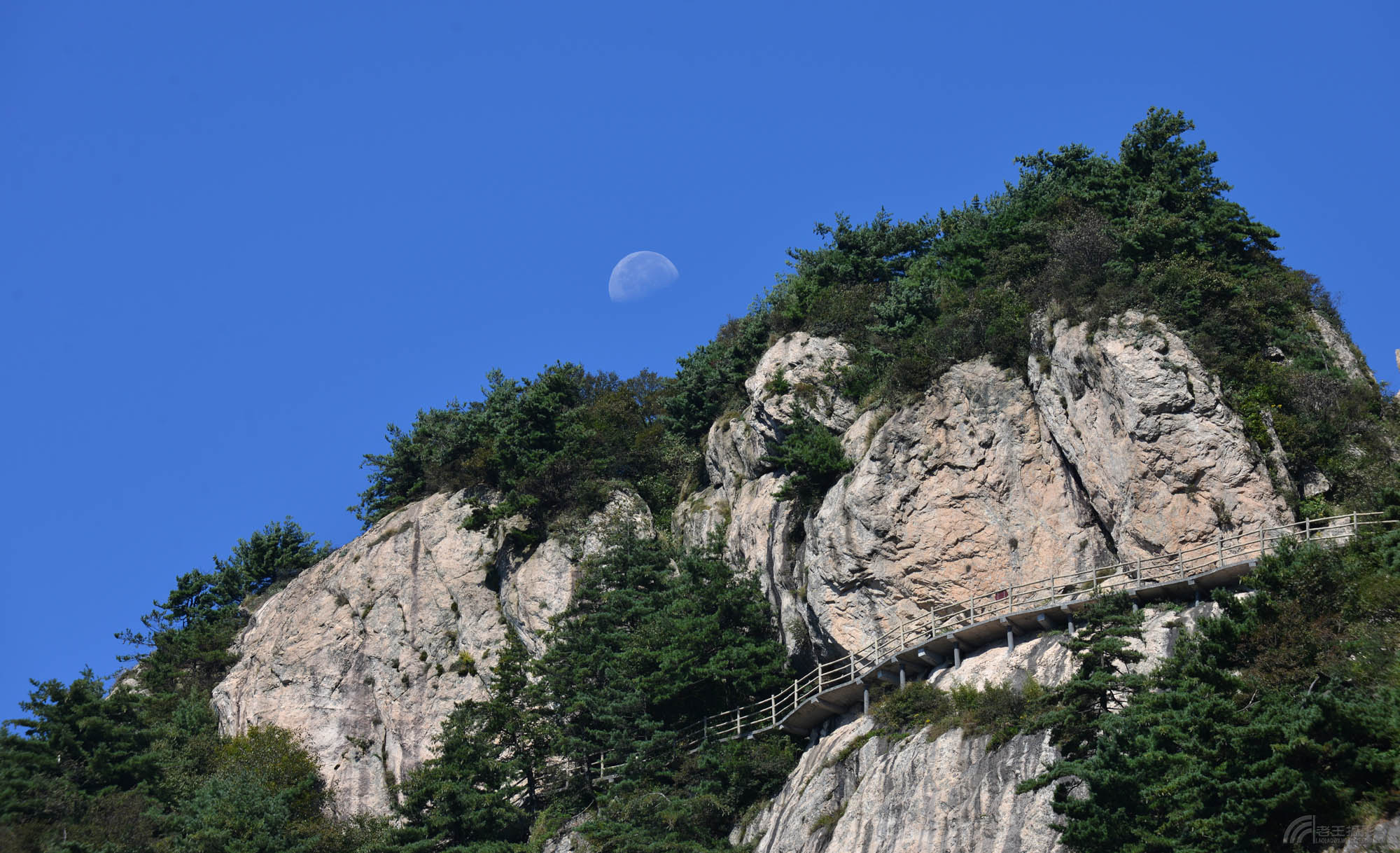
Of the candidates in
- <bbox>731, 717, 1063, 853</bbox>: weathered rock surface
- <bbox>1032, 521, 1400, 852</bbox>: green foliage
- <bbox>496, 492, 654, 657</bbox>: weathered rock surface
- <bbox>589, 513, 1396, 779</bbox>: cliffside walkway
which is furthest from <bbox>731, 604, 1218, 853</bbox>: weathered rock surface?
<bbox>496, 492, 654, 657</bbox>: weathered rock surface

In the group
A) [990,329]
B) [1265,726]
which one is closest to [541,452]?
[990,329]

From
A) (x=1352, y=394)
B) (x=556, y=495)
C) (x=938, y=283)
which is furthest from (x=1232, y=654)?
(x=556, y=495)

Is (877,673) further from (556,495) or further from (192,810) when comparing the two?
(192,810)

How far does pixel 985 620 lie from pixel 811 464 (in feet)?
28.8

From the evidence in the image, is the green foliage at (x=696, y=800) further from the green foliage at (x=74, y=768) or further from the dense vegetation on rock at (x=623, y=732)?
the green foliage at (x=74, y=768)

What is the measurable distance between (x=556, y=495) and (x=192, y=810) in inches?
693

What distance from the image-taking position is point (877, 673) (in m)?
39.8

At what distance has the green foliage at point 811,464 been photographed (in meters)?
43.9

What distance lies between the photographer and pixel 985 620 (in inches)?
1467

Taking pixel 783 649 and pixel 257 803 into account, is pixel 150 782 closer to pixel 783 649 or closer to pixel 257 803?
pixel 257 803

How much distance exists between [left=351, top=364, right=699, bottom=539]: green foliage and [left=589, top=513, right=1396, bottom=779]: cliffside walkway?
13.1 metres

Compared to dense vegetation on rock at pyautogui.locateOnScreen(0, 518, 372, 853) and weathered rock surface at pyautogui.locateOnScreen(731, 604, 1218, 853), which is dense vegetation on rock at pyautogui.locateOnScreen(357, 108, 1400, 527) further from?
dense vegetation on rock at pyautogui.locateOnScreen(0, 518, 372, 853)

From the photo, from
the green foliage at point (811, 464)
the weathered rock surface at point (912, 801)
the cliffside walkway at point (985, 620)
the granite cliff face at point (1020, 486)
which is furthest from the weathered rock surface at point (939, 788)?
the green foliage at point (811, 464)

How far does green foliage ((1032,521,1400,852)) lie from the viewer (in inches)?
915
